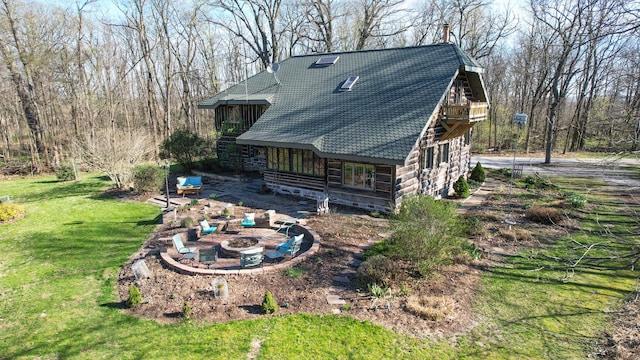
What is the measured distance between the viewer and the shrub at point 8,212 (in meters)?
14.5

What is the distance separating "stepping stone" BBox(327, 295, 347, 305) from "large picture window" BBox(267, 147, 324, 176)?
8.29 meters

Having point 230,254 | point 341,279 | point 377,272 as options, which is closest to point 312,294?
point 341,279

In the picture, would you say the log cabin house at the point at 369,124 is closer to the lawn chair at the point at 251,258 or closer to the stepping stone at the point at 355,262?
the stepping stone at the point at 355,262

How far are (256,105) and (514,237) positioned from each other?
1551 cm

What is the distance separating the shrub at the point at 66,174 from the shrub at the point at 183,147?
19.1 feet

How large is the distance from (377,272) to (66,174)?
22.2m

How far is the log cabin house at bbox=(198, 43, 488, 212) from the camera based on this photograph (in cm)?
1417

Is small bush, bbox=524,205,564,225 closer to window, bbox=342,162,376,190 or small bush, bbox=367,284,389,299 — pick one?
window, bbox=342,162,376,190

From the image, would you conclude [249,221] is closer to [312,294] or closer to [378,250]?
[378,250]

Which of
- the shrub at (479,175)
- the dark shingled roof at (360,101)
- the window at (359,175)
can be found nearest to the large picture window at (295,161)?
the dark shingled roof at (360,101)

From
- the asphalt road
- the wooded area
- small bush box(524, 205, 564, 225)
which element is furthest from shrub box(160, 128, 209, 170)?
the asphalt road

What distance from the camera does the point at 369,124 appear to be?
1498cm

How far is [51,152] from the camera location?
28.2 m

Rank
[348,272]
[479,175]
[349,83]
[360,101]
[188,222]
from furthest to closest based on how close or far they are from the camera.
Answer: [479,175]
[349,83]
[360,101]
[188,222]
[348,272]
